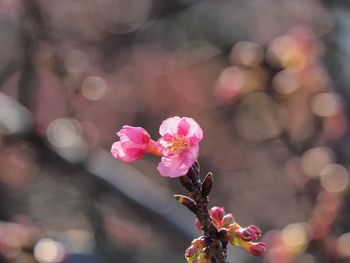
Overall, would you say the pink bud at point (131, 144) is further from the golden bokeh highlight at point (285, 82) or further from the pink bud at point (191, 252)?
the golden bokeh highlight at point (285, 82)

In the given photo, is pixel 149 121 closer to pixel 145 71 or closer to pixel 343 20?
pixel 145 71

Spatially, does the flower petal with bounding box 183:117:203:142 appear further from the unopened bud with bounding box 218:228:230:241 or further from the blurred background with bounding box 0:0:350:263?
the blurred background with bounding box 0:0:350:263

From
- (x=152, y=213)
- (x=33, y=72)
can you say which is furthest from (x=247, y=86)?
(x=33, y=72)

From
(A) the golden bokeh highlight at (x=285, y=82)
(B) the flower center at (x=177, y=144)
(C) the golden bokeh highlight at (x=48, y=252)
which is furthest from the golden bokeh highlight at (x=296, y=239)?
(B) the flower center at (x=177, y=144)

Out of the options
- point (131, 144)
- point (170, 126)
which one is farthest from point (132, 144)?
point (170, 126)

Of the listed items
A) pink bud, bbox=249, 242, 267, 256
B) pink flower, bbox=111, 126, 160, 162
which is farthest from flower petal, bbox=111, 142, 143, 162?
pink bud, bbox=249, 242, 267, 256

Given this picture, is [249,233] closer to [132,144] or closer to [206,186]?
[206,186]
